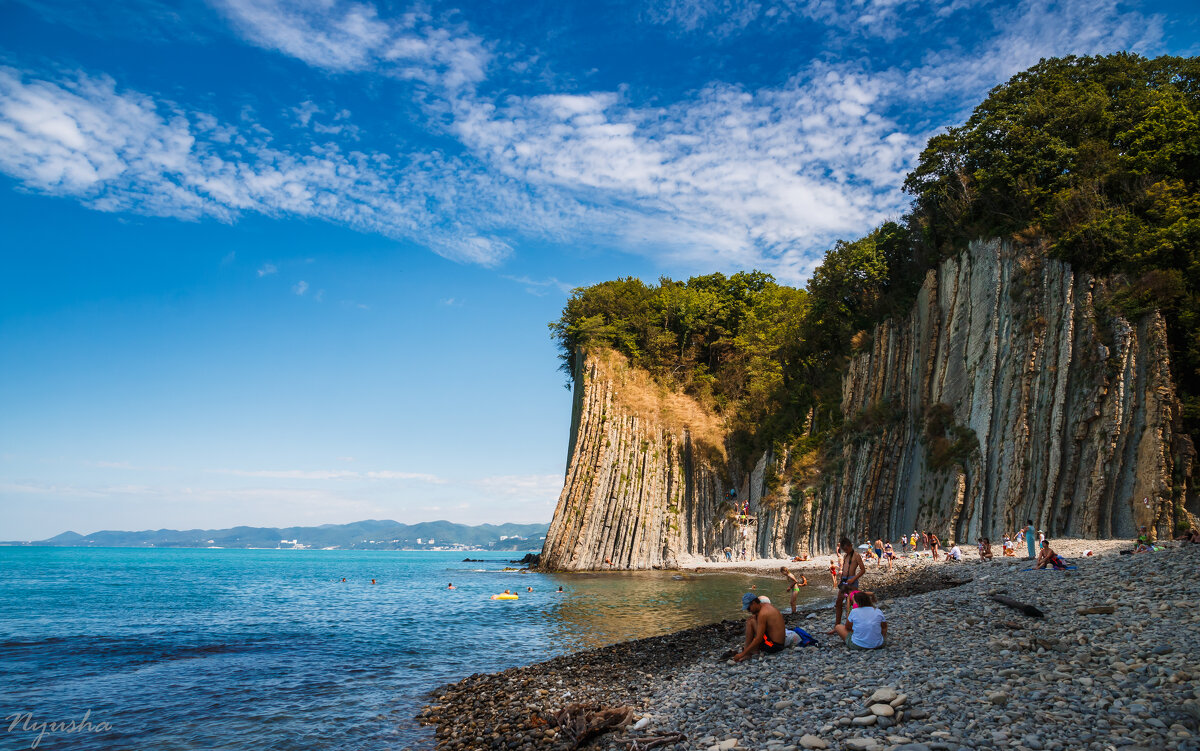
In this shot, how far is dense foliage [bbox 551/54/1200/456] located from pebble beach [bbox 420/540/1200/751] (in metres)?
17.2

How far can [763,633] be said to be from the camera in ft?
40.8

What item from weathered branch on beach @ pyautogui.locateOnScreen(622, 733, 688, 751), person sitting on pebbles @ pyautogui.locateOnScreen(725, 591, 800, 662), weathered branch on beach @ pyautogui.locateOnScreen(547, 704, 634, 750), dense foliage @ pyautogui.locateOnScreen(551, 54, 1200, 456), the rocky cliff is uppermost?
dense foliage @ pyautogui.locateOnScreen(551, 54, 1200, 456)

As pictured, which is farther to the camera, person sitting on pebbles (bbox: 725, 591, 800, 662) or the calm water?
the calm water

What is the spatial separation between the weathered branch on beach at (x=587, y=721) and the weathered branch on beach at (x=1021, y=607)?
7622mm

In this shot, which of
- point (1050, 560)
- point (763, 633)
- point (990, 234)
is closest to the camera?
point (763, 633)

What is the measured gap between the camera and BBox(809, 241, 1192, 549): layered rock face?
2430cm

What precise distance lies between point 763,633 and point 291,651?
53.2 ft

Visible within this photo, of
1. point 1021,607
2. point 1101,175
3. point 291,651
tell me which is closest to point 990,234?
point 1101,175

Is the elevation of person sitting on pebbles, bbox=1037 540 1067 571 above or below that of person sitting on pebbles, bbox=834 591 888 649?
above

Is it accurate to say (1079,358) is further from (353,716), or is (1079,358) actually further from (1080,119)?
(353,716)

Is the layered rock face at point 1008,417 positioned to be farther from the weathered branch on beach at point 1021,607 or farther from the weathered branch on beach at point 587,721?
the weathered branch on beach at point 587,721

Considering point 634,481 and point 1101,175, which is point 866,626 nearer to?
point 1101,175

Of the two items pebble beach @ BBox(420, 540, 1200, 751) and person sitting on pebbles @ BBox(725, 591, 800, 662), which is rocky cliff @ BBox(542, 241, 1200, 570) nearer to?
pebble beach @ BBox(420, 540, 1200, 751)

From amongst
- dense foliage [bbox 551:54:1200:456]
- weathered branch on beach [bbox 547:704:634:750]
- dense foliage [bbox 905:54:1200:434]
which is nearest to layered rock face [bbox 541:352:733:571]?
dense foliage [bbox 551:54:1200:456]
